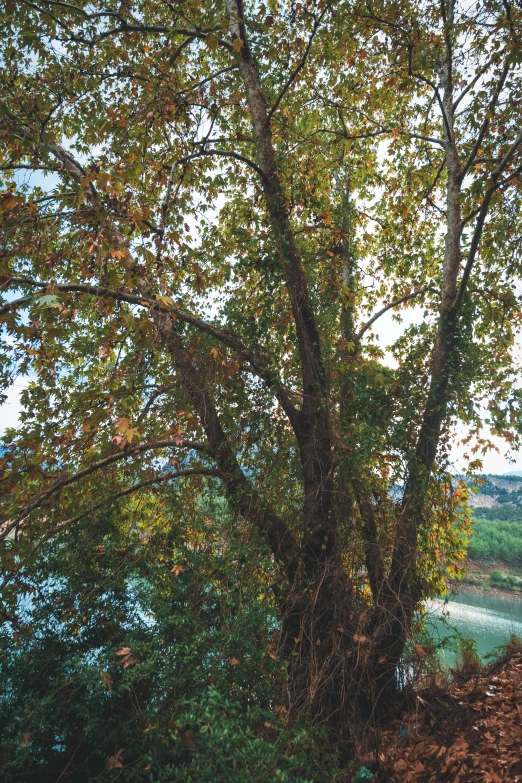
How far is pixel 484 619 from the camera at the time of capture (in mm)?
19281

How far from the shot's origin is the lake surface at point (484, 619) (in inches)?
514

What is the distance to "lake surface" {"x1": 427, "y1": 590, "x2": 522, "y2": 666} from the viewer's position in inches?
514

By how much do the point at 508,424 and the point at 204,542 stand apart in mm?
3988

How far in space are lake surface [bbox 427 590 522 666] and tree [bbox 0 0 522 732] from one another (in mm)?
1543

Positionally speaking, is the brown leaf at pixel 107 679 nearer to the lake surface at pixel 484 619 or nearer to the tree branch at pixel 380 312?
the lake surface at pixel 484 619

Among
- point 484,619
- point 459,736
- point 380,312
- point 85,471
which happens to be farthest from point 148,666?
point 484,619

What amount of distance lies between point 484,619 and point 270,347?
1856cm

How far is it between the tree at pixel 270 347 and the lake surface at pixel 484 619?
1.54m

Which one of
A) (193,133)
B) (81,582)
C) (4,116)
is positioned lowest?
(81,582)

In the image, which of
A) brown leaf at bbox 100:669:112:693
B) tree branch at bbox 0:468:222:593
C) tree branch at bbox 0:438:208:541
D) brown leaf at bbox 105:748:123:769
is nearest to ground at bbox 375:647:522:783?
brown leaf at bbox 105:748:123:769

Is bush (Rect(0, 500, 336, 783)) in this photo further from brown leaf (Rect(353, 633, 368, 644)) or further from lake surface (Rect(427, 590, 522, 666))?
lake surface (Rect(427, 590, 522, 666))

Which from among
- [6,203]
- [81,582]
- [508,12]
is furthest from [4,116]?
[508,12]

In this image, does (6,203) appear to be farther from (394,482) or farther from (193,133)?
(394,482)

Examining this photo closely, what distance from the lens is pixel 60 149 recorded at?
5605 mm
